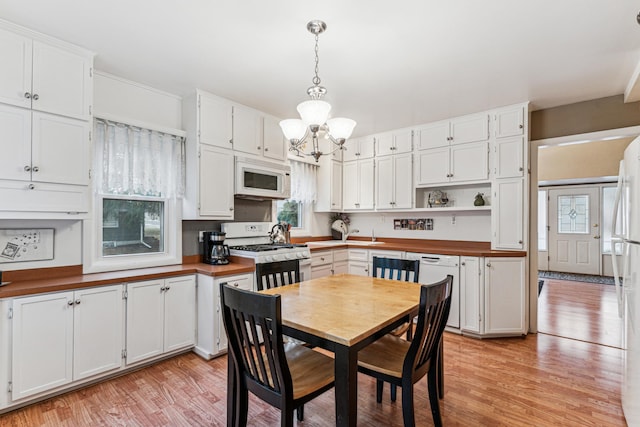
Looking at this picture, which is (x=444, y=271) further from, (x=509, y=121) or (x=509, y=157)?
(x=509, y=121)

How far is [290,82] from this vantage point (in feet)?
9.77

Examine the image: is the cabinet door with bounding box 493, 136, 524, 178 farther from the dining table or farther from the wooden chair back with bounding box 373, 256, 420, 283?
the dining table


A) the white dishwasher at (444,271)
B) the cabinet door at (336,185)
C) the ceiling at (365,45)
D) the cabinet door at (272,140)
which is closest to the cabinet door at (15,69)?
the ceiling at (365,45)

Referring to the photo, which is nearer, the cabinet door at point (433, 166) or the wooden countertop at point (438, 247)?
the wooden countertop at point (438, 247)

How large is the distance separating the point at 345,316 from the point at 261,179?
7.73 ft

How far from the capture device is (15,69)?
216 centimetres

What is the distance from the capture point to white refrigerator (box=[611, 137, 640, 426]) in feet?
5.69

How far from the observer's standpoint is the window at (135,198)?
280 cm

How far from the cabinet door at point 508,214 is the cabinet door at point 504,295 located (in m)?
0.22

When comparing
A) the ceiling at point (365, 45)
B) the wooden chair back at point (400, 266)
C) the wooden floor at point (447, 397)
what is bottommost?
the wooden floor at point (447, 397)

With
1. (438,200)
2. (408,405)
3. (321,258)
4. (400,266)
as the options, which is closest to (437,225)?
(438,200)

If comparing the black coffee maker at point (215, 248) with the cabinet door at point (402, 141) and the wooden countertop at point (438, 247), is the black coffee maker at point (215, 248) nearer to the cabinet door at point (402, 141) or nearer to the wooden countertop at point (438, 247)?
the wooden countertop at point (438, 247)

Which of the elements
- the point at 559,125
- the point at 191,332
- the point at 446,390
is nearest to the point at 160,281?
the point at 191,332

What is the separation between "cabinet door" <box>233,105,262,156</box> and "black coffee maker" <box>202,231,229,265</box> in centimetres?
95
